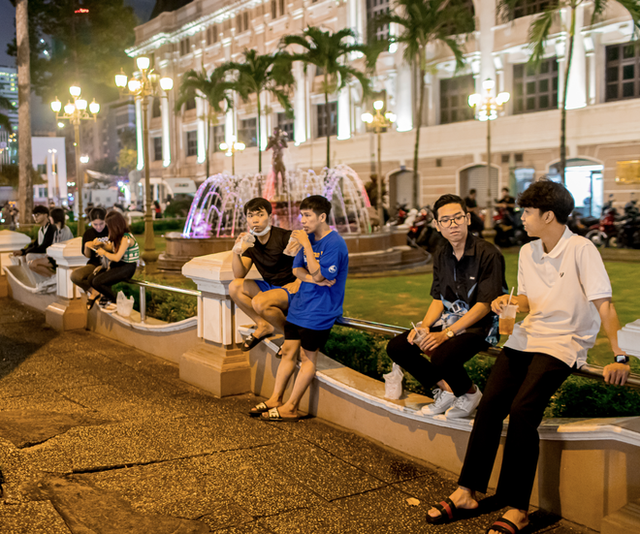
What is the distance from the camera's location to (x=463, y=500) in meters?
3.49

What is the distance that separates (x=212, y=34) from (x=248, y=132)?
883 cm

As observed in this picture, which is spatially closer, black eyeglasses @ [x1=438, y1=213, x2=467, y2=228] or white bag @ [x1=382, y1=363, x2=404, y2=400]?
black eyeglasses @ [x1=438, y1=213, x2=467, y2=228]

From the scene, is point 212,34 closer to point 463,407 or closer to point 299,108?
point 299,108

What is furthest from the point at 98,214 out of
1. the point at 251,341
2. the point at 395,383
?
the point at 395,383

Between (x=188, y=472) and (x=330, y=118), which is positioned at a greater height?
(x=330, y=118)

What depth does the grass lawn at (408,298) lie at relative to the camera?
9156 millimetres

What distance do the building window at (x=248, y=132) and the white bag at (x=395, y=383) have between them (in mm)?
43070

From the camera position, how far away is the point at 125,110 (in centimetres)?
6994

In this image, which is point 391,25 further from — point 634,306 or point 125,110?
point 125,110

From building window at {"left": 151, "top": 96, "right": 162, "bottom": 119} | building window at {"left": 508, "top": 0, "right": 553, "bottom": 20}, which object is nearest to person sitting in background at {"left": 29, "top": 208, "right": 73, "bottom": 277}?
building window at {"left": 508, "top": 0, "right": 553, "bottom": 20}

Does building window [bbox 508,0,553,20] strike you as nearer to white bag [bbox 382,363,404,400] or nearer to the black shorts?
the black shorts

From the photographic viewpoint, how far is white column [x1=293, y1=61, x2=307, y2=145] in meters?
40.9

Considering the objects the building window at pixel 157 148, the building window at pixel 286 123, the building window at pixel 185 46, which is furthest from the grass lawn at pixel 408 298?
the building window at pixel 157 148

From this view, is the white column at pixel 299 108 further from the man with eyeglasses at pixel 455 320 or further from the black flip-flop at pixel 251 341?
the man with eyeglasses at pixel 455 320
